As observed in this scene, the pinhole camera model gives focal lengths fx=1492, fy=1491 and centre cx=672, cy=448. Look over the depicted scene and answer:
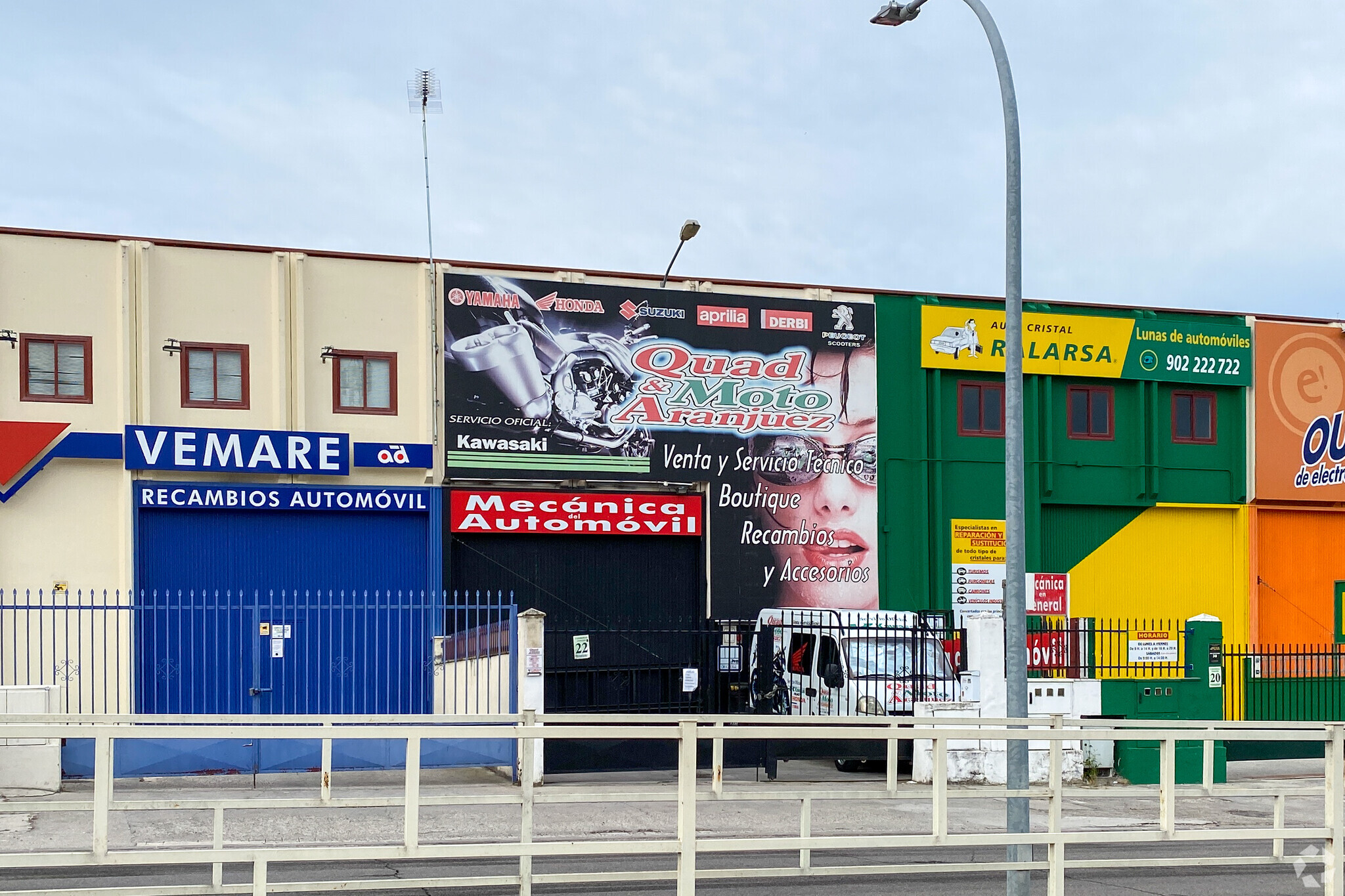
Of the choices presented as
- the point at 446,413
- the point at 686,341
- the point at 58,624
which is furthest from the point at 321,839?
the point at 686,341

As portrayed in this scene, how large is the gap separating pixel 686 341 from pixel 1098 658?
943 centimetres

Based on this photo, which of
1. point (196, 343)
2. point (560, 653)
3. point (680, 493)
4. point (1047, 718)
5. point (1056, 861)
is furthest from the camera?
point (680, 493)

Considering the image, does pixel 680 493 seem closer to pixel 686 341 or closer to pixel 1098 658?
pixel 686 341

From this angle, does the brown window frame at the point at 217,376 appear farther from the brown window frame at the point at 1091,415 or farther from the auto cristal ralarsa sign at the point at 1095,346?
the brown window frame at the point at 1091,415

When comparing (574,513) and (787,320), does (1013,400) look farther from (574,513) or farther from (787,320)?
(787,320)

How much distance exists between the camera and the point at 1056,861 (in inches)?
366

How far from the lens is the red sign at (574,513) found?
2358 centimetres

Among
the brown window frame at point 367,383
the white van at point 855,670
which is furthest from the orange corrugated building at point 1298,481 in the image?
the brown window frame at point 367,383

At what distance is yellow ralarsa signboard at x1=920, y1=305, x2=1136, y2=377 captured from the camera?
26688 mm

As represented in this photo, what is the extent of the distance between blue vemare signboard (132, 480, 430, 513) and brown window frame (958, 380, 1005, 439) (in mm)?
9821

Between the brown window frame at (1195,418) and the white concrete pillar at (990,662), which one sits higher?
the brown window frame at (1195,418)

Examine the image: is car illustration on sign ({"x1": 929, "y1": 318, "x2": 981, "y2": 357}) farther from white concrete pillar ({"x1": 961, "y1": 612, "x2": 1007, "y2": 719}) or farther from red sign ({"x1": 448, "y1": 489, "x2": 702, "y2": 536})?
white concrete pillar ({"x1": 961, "y1": 612, "x2": 1007, "y2": 719})

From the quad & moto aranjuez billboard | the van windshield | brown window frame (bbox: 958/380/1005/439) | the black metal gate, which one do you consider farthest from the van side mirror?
brown window frame (bbox: 958/380/1005/439)

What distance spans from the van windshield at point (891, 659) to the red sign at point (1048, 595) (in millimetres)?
6039
